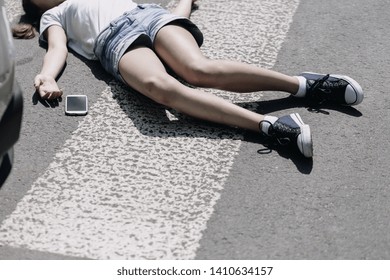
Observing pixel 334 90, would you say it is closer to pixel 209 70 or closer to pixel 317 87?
pixel 317 87

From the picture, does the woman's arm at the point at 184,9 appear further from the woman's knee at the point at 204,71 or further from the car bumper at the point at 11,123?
the car bumper at the point at 11,123

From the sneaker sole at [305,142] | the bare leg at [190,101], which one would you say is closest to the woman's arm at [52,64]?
the bare leg at [190,101]

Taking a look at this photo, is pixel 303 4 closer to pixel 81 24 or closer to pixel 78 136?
pixel 81 24

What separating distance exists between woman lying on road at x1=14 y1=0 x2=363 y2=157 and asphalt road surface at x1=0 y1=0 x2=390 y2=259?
0.11 meters

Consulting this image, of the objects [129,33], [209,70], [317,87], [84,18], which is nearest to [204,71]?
[209,70]

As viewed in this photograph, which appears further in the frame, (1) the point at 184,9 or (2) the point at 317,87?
(1) the point at 184,9

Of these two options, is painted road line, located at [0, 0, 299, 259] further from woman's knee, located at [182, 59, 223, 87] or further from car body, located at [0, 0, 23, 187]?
car body, located at [0, 0, 23, 187]

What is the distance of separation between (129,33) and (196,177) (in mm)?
1229

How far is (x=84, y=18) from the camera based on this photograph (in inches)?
221

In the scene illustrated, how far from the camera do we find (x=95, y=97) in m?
5.39

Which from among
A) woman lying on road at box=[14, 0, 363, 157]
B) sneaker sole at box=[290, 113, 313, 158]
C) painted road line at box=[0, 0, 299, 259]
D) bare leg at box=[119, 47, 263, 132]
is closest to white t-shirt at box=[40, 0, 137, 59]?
woman lying on road at box=[14, 0, 363, 157]

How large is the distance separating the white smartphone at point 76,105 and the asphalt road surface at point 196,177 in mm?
48

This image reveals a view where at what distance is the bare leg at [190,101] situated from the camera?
16.2 ft

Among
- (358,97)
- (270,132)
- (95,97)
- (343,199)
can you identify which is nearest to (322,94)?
(358,97)
